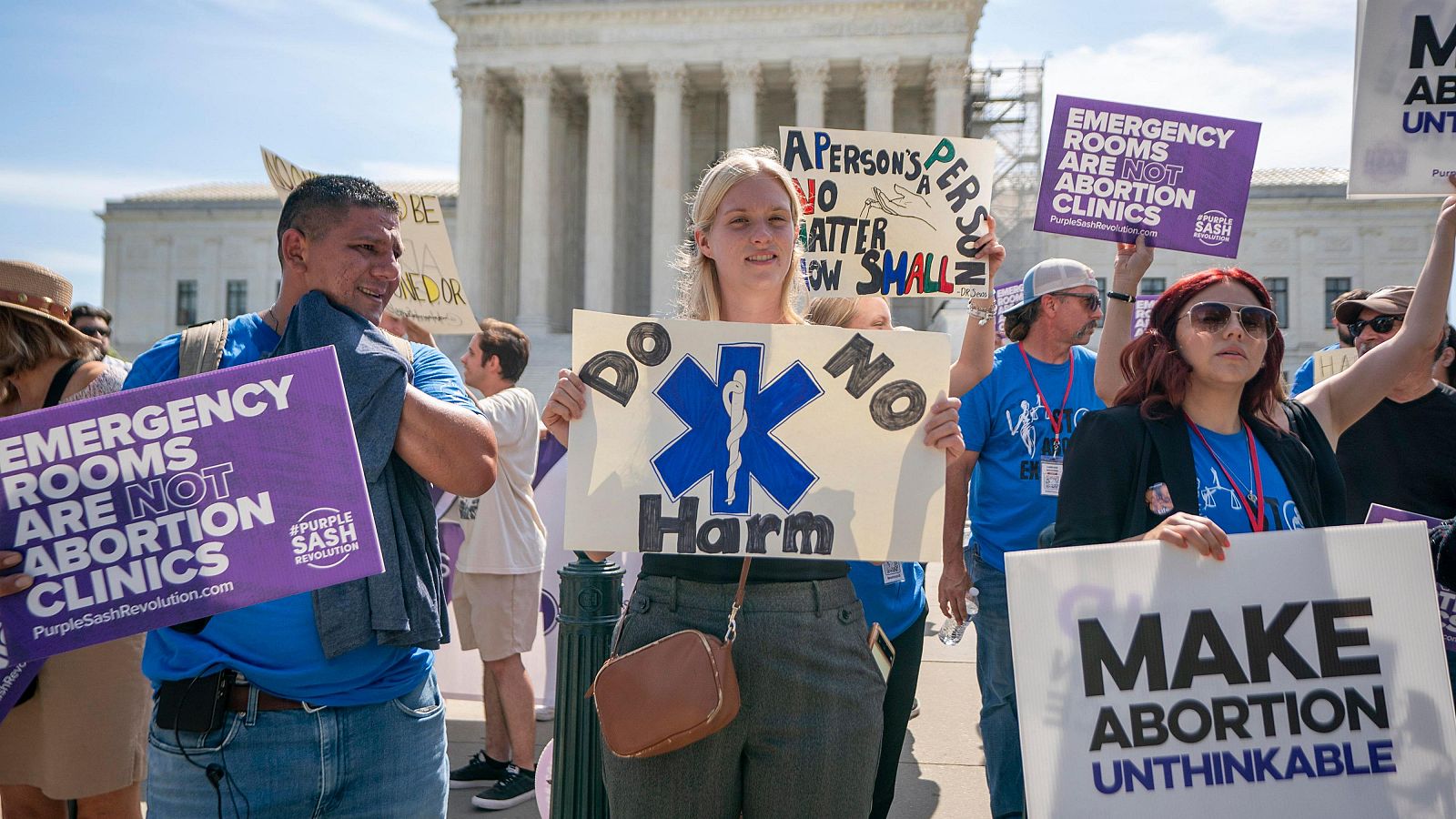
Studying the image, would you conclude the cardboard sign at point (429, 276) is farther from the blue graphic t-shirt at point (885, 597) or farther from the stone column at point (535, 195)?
the stone column at point (535, 195)

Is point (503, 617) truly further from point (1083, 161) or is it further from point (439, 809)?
point (1083, 161)

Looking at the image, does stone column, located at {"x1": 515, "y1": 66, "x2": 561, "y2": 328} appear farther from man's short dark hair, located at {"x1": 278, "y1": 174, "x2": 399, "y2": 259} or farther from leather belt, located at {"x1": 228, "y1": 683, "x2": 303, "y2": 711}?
leather belt, located at {"x1": 228, "y1": 683, "x2": 303, "y2": 711}

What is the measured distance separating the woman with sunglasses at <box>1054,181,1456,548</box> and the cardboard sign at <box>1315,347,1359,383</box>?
13.4 feet

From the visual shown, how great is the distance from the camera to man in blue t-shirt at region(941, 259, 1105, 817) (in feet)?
14.3

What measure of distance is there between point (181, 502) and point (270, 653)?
0.38m

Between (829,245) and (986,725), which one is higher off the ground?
(829,245)

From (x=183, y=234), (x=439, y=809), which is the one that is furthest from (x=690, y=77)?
(x=439, y=809)

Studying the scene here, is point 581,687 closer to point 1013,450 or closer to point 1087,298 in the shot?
point 1013,450

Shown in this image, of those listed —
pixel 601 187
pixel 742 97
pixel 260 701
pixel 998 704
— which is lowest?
pixel 998 704

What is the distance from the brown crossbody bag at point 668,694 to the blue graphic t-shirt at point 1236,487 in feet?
4.45

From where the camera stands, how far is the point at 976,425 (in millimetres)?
4652

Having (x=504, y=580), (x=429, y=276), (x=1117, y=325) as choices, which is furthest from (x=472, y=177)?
(x=1117, y=325)

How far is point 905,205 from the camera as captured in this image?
450 cm

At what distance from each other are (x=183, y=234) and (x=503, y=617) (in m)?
57.9
